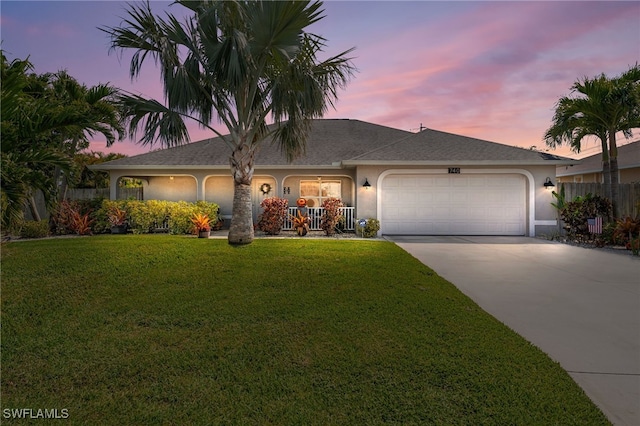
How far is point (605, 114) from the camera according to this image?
10578 mm

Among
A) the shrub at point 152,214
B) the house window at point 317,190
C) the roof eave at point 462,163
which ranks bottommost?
the shrub at point 152,214

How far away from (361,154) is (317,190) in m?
2.72

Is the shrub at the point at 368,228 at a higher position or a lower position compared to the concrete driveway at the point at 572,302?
higher

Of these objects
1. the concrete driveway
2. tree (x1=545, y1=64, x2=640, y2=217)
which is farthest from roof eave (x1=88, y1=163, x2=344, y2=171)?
tree (x1=545, y1=64, x2=640, y2=217)

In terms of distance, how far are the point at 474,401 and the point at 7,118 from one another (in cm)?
718

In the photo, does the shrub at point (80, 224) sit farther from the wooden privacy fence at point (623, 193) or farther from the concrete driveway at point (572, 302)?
the wooden privacy fence at point (623, 193)

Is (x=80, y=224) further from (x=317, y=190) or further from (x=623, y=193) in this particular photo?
(x=623, y=193)

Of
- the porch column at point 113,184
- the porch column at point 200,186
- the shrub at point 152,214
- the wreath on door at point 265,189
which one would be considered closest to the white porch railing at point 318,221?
the wreath on door at point 265,189

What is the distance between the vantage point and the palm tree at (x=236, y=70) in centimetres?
662

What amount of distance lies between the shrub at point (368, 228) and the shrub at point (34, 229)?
37.6 feet

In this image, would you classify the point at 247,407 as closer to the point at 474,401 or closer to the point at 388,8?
the point at 474,401

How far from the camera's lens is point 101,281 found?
541 cm

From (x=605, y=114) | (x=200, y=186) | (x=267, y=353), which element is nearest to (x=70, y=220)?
(x=200, y=186)

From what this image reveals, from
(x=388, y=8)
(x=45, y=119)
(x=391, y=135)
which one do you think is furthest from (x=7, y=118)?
(x=391, y=135)
